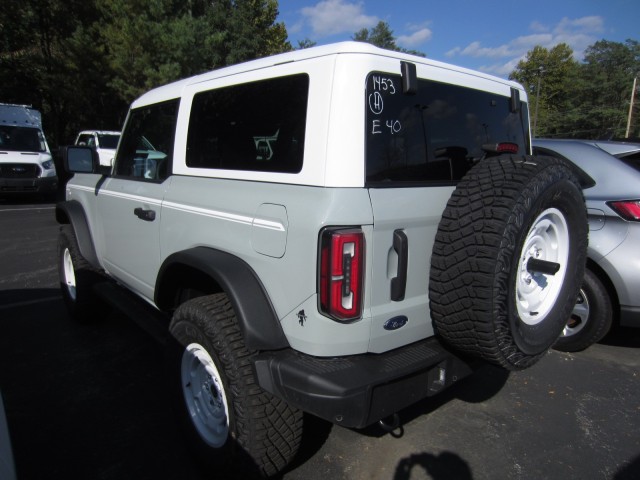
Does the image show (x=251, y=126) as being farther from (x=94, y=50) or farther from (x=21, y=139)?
(x=94, y=50)

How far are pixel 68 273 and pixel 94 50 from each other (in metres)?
17.3

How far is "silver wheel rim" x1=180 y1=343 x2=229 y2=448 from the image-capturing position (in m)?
2.29

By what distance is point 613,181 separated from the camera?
3.63 meters

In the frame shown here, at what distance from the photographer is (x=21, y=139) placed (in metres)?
13.1

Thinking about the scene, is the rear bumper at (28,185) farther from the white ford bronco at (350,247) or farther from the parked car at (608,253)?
the parked car at (608,253)

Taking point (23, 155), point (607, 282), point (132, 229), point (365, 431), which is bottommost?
point (365, 431)

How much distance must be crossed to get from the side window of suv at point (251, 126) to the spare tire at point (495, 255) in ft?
2.48

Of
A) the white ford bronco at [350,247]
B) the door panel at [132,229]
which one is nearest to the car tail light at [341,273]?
the white ford bronco at [350,247]

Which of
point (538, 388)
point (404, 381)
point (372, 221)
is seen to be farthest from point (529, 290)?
point (538, 388)

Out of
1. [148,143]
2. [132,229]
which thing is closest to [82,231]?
[132,229]

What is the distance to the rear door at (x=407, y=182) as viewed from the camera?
6.31ft

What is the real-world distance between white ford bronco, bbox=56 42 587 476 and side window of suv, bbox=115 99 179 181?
1.45 ft

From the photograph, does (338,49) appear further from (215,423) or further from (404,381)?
(215,423)

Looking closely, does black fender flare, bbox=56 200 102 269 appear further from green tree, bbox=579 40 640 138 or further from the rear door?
green tree, bbox=579 40 640 138
